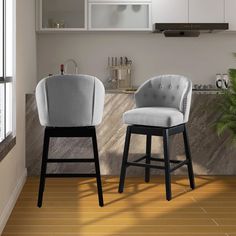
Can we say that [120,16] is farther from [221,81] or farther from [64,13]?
[221,81]

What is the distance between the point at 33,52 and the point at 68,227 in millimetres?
2818

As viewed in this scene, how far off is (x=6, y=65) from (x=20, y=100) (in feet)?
1.64

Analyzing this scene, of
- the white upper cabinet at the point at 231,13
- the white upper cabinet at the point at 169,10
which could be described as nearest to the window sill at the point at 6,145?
the white upper cabinet at the point at 169,10

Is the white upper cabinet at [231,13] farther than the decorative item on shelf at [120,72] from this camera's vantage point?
No

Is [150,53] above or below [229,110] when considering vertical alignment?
above

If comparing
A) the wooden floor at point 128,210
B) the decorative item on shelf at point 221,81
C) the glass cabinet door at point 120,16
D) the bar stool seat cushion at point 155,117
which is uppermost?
the glass cabinet door at point 120,16

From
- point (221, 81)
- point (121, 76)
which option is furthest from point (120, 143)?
point (221, 81)

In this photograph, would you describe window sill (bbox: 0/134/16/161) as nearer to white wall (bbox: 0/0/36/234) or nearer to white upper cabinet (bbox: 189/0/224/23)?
white wall (bbox: 0/0/36/234)

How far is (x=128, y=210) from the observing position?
373 cm

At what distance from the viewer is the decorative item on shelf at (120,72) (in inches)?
246

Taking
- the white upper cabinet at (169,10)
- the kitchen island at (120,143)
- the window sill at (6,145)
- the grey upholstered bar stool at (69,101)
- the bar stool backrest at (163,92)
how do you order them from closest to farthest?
the window sill at (6,145) < the grey upholstered bar stool at (69,101) < the bar stool backrest at (163,92) < the kitchen island at (120,143) < the white upper cabinet at (169,10)

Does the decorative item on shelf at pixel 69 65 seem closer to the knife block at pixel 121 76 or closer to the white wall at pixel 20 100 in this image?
the knife block at pixel 121 76

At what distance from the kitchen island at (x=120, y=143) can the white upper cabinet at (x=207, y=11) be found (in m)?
1.55

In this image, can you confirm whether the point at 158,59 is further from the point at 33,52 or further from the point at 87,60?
the point at 33,52
